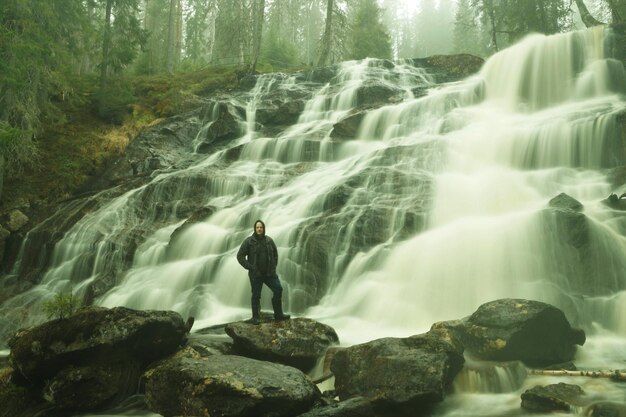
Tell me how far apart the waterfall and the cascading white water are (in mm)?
44

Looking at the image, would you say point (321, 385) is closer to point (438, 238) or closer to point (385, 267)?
point (385, 267)

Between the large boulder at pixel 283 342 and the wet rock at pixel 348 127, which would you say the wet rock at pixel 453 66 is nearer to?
the wet rock at pixel 348 127

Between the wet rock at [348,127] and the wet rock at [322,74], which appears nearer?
the wet rock at [348,127]

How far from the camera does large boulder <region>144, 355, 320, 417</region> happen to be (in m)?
5.52

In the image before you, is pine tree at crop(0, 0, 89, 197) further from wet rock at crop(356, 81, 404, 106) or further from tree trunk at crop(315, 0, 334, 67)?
tree trunk at crop(315, 0, 334, 67)

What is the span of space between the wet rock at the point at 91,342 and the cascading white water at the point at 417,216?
2.62m

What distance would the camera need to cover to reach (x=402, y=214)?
475 inches

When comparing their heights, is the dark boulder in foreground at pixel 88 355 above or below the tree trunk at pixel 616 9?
below

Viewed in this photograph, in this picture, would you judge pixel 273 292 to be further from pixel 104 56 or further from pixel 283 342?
pixel 104 56

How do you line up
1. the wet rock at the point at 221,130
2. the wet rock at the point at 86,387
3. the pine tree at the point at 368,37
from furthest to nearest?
1. the pine tree at the point at 368,37
2. the wet rock at the point at 221,130
3. the wet rock at the point at 86,387

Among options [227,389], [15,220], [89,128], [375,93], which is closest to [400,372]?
[227,389]

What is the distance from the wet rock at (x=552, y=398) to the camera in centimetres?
561

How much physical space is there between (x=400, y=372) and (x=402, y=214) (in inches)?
250

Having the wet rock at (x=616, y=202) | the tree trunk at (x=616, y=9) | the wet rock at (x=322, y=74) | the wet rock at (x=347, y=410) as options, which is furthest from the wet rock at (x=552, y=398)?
the wet rock at (x=322, y=74)
